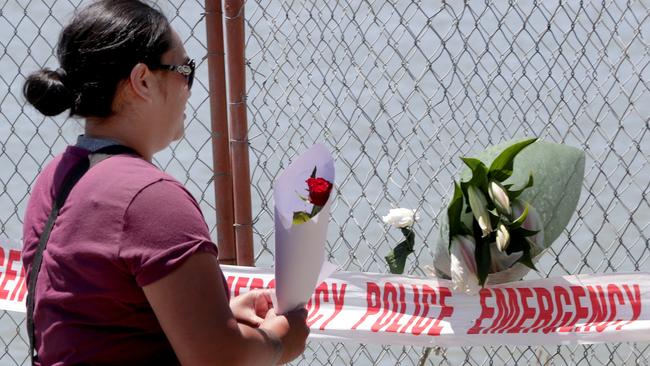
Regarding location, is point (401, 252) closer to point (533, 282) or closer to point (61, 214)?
point (533, 282)

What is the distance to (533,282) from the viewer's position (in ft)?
10.1

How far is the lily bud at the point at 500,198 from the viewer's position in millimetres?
2857

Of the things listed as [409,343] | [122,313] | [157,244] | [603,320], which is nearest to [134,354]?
[122,313]

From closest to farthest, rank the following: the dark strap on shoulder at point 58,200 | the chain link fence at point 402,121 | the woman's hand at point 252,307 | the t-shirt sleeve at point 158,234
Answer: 1. the t-shirt sleeve at point 158,234
2. the dark strap on shoulder at point 58,200
3. the woman's hand at point 252,307
4. the chain link fence at point 402,121

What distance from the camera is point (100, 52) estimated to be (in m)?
1.76

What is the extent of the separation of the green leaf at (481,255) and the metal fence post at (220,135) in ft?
2.46

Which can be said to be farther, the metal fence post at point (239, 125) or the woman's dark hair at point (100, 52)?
the metal fence post at point (239, 125)

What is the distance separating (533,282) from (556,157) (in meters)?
0.37

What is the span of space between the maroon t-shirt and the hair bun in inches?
5.6

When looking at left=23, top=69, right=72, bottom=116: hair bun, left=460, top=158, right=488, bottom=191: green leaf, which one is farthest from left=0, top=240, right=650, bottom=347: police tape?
left=23, top=69, right=72, bottom=116: hair bun

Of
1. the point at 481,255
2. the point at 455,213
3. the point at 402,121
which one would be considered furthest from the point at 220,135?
the point at 402,121

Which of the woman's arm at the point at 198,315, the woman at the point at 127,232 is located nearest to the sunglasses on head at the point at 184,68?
the woman at the point at 127,232

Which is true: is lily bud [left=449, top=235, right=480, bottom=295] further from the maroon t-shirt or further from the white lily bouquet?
the maroon t-shirt

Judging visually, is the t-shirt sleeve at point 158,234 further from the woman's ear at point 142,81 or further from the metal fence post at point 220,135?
the metal fence post at point 220,135
